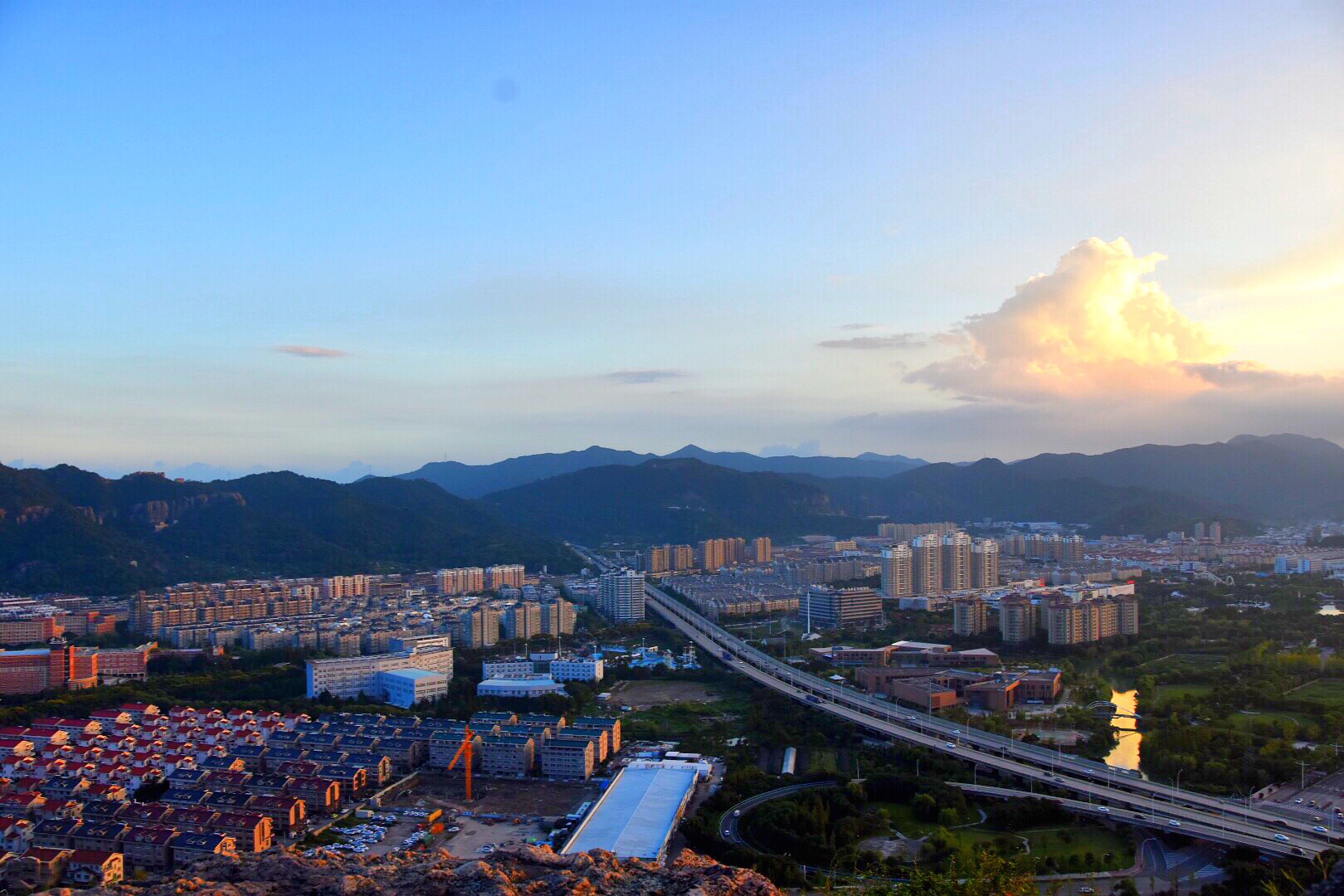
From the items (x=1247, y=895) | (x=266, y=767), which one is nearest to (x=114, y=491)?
(x=266, y=767)

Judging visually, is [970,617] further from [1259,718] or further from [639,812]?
[639,812]

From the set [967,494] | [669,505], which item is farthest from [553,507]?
[967,494]

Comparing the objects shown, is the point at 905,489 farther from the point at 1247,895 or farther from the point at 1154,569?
the point at 1247,895

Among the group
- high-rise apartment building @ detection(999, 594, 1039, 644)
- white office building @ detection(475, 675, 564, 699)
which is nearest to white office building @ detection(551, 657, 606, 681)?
white office building @ detection(475, 675, 564, 699)

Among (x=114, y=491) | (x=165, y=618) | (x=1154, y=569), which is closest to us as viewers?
(x=165, y=618)

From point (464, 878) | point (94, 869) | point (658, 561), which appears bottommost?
point (94, 869)
